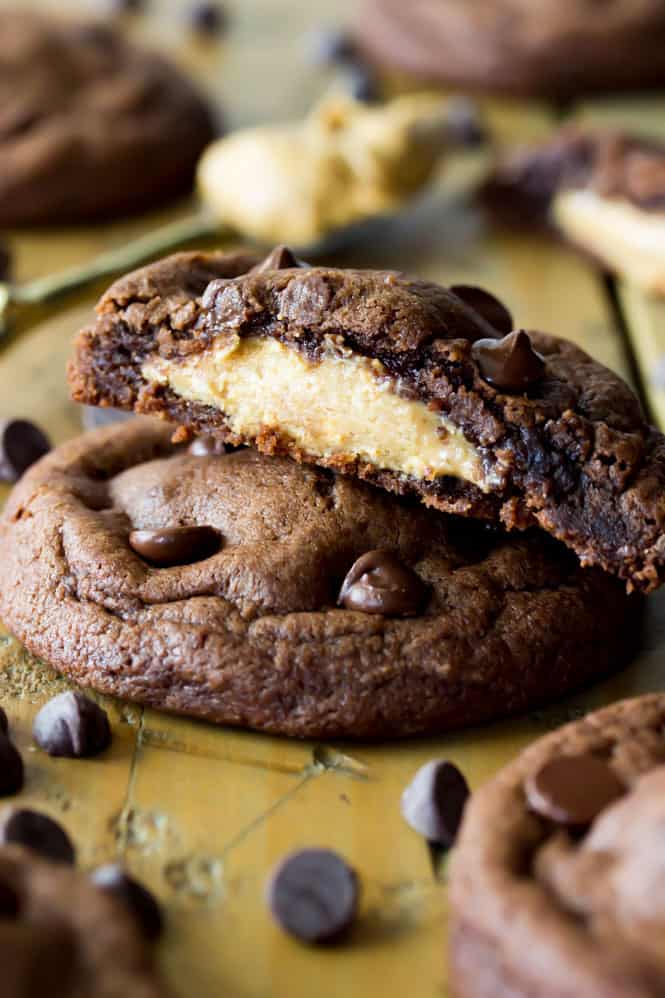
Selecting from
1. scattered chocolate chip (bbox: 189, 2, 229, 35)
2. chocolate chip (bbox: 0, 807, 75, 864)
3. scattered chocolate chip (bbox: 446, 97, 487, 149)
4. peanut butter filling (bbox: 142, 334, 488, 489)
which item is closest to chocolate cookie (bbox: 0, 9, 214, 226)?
scattered chocolate chip (bbox: 446, 97, 487, 149)

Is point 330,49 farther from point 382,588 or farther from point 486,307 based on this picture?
point 382,588

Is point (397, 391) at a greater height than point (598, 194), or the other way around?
point (397, 391)

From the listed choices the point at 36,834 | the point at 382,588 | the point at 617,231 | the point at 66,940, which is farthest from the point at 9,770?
the point at 617,231

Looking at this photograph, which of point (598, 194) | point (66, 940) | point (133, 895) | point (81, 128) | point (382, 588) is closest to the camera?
point (66, 940)

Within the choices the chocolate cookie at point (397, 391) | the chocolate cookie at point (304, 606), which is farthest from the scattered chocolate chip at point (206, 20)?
the chocolate cookie at point (304, 606)

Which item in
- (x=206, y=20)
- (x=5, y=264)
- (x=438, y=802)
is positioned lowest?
(x=438, y=802)

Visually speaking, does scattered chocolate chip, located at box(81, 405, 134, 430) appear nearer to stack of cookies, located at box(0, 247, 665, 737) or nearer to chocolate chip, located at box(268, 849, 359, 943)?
stack of cookies, located at box(0, 247, 665, 737)

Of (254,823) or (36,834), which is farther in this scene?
(254,823)

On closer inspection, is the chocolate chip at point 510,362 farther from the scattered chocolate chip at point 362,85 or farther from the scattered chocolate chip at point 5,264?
the scattered chocolate chip at point 362,85
